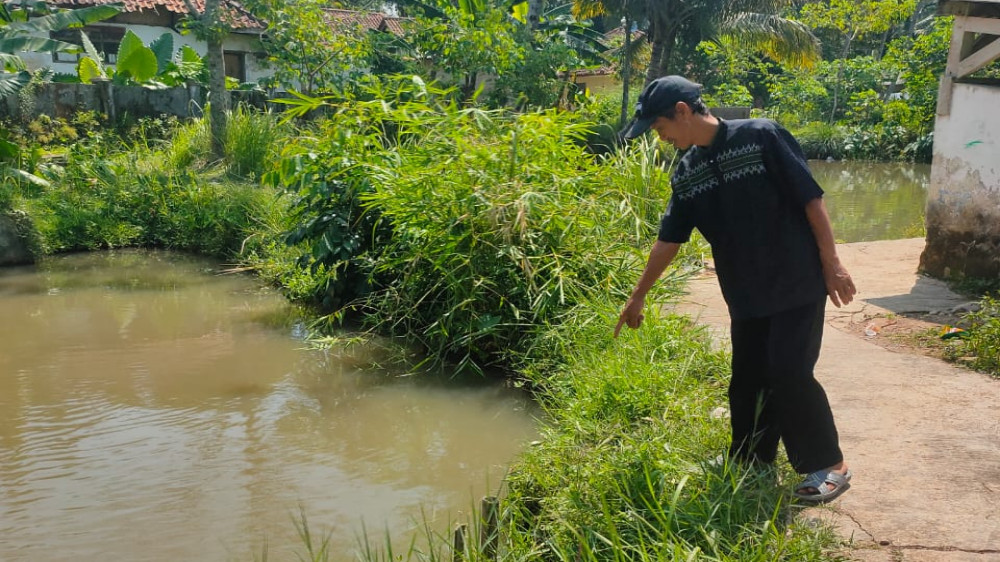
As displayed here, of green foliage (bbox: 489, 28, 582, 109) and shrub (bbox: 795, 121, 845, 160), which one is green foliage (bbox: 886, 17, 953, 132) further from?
green foliage (bbox: 489, 28, 582, 109)

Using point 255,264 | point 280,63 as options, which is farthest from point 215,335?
point 280,63

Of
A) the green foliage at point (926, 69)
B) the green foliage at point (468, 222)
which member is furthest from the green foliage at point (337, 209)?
the green foliage at point (926, 69)

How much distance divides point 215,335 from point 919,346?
5141mm

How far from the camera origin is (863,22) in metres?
22.0

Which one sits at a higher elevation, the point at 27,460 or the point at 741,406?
the point at 741,406

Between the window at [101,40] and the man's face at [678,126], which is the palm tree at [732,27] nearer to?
the window at [101,40]

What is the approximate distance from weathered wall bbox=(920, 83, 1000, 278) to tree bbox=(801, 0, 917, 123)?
16.6m

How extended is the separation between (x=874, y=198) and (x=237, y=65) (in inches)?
664

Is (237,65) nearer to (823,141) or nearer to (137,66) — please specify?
(137,66)

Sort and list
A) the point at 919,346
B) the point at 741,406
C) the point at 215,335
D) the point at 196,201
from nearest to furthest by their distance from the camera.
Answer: the point at 741,406
the point at 919,346
the point at 215,335
the point at 196,201

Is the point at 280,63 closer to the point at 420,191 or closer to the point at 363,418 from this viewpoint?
the point at 420,191

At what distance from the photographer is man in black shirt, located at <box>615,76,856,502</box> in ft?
9.51

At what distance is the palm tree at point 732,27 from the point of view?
19.3 metres

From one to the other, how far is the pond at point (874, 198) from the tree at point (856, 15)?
374 centimetres
